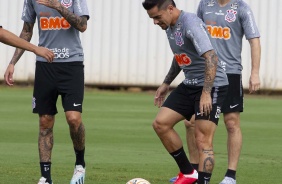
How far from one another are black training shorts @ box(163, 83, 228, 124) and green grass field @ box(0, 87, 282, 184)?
1.06m

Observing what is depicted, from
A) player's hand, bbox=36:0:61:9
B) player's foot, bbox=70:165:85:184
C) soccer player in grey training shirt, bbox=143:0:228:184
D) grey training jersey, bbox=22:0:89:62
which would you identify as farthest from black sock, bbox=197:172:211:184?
player's hand, bbox=36:0:61:9

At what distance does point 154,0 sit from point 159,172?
Answer: 275cm

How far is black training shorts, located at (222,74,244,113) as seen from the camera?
1111 centimetres

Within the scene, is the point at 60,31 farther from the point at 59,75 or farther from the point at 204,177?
the point at 204,177

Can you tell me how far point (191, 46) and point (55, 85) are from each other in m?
1.68

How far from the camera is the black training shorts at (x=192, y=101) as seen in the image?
10047mm

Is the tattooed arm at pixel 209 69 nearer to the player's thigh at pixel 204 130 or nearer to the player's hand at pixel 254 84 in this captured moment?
the player's thigh at pixel 204 130

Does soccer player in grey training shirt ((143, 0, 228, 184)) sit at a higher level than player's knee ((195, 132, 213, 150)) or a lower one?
higher

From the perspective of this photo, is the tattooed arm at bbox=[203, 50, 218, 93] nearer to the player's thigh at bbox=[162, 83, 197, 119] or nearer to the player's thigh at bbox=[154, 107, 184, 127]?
the player's thigh at bbox=[162, 83, 197, 119]

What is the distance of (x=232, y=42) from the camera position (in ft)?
36.3

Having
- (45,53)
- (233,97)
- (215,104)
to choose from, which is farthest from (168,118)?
(45,53)

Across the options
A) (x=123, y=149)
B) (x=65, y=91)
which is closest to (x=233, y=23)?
(x=65, y=91)

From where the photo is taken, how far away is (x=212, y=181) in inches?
439

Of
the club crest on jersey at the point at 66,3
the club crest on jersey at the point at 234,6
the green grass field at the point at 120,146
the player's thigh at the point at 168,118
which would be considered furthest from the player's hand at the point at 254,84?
the club crest on jersey at the point at 66,3
